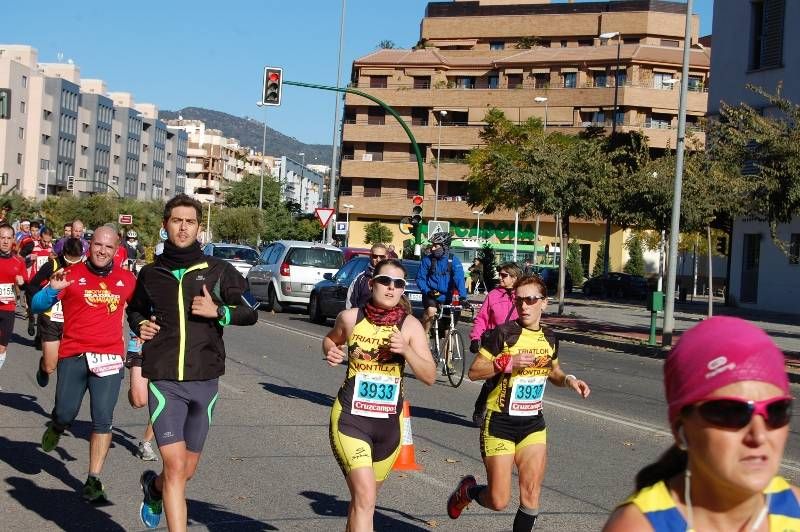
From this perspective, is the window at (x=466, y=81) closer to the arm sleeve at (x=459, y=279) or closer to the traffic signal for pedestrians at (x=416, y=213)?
the traffic signal for pedestrians at (x=416, y=213)

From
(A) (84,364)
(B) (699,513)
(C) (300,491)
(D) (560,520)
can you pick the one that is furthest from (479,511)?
(B) (699,513)

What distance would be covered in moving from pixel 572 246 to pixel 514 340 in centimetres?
6733

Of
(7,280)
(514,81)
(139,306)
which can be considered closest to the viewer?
(139,306)

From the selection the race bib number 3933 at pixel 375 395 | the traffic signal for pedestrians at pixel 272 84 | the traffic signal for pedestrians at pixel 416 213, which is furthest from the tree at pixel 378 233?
the race bib number 3933 at pixel 375 395

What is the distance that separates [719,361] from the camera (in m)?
2.26

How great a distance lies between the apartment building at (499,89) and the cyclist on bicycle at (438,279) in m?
58.8

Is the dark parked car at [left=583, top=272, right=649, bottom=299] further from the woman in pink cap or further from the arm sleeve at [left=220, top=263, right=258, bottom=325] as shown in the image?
the woman in pink cap

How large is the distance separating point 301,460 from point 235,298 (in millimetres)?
3390

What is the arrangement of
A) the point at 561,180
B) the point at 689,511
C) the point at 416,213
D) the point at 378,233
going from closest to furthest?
the point at 689,511 < the point at 416,213 < the point at 561,180 < the point at 378,233

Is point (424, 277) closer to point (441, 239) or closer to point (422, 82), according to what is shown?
point (441, 239)

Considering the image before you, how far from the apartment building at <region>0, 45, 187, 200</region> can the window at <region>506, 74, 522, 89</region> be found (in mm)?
37582

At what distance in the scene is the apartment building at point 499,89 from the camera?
7962cm

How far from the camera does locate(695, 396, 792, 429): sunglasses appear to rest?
225 centimetres

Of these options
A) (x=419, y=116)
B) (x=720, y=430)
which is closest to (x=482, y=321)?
(x=720, y=430)
